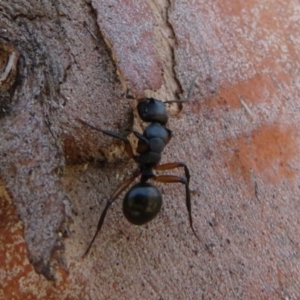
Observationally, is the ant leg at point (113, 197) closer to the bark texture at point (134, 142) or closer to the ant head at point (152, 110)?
the bark texture at point (134, 142)

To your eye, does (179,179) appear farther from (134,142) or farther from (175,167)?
(134,142)

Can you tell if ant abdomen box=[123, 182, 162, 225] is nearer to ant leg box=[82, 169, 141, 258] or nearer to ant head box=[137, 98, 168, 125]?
ant leg box=[82, 169, 141, 258]

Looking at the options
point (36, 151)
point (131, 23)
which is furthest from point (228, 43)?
point (36, 151)

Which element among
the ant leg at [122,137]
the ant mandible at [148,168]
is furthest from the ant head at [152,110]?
the ant leg at [122,137]

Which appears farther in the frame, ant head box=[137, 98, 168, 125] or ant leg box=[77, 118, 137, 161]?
ant head box=[137, 98, 168, 125]

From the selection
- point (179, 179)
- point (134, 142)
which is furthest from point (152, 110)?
point (179, 179)

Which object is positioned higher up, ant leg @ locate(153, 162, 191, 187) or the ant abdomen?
ant leg @ locate(153, 162, 191, 187)

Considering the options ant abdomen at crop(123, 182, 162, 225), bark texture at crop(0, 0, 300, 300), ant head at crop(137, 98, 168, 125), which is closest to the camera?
bark texture at crop(0, 0, 300, 300)

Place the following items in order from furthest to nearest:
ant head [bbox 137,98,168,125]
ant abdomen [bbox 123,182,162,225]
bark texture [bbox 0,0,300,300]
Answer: ant head [bbox 137,98,168,125] < ant abdomen [bbox 123,182,162,225] < bark texture [bbox 0,0,300,300]

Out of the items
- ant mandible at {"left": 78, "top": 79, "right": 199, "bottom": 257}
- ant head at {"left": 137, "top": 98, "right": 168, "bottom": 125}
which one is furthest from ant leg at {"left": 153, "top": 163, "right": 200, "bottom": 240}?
ant head at {"left": 137, "top": 98, "right": 168, "bottom": 125}
